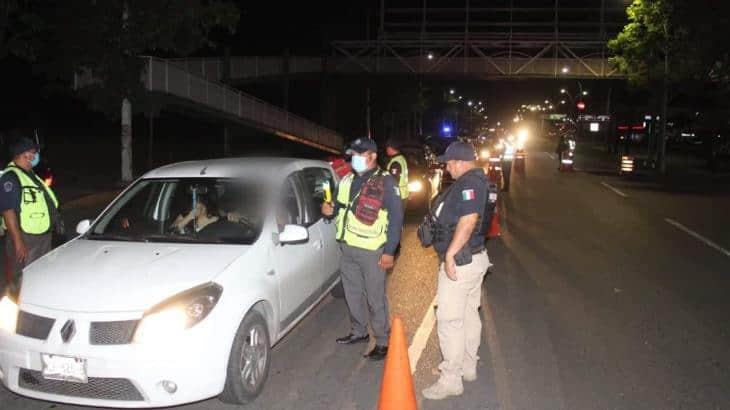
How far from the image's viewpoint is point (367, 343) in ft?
19.6

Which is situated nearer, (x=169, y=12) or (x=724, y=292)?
(x=724, y=292)

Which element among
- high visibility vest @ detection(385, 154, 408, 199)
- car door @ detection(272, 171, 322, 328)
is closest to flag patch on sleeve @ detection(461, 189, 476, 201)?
car door @ detection(272, 171, 322, 328)

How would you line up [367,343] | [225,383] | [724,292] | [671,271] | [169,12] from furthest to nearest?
[169,12] < [671,271] < [724,292] < [367,343] < [225,383]

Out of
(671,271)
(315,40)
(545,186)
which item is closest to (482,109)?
(315,40)

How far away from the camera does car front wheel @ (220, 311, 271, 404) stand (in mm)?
4352

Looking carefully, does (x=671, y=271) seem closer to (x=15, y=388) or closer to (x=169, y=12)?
(x=15, y=388)

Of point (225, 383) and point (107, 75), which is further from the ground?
point (107, 75)

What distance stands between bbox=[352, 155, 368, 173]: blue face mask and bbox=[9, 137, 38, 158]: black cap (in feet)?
9.48

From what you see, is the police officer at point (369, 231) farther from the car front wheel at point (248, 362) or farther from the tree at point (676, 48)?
the tree at point (676, 48)

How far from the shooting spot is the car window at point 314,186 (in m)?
6.13

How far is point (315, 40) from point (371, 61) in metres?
5.81

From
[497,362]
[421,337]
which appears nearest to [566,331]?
[497,362]

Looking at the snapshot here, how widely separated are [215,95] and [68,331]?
22.7m

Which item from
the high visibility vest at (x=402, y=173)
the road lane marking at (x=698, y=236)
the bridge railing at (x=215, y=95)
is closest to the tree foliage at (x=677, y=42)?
the road lane marking at (x=698, y=236)
